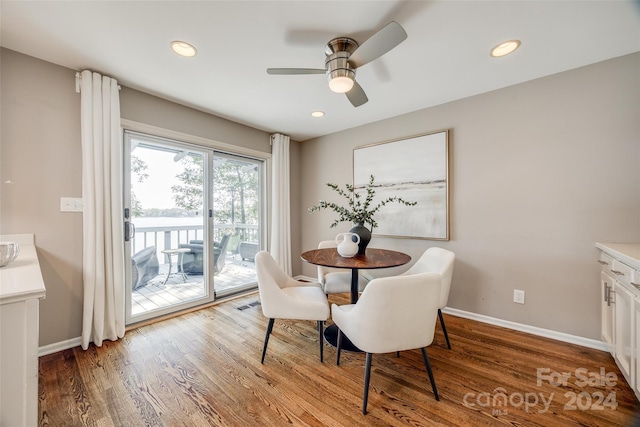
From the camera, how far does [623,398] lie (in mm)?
1492

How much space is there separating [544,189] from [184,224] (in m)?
3.75

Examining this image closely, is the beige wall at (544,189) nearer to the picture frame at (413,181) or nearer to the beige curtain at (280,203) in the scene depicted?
the picture frame at (413,181)

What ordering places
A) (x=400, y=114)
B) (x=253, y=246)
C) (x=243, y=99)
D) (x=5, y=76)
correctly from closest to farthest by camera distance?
1. (x=5, y=76)
2. (x=243, y=99)
3. (x=400, y=114)
4. (x=253, y=246)

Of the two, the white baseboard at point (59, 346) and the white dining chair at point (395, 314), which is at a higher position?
the white dining chair at point (395, 314)

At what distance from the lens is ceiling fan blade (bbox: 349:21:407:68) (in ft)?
4.37

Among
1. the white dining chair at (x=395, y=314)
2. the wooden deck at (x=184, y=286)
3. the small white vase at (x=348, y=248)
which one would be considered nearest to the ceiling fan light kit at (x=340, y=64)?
the small white vase at (x=348, y=248)

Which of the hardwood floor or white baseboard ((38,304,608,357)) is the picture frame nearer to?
white baseboard ((38,304,608,357))

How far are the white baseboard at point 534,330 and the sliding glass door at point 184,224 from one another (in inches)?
109

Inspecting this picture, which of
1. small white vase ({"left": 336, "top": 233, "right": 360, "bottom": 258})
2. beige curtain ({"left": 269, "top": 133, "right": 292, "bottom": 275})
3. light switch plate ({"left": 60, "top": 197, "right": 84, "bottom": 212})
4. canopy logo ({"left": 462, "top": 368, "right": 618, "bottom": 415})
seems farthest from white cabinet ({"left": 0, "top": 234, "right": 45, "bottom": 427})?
beige curtain ({"left": 269, "top": 133, "right": 292, "bottom": 275})

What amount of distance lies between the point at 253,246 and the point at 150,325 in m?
1.57

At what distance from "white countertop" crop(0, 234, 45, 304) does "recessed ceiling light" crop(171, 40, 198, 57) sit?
1.65 meters

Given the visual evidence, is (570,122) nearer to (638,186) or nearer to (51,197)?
(638,186)

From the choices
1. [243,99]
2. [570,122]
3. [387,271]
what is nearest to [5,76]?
[243,99]

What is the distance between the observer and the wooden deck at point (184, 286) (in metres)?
2.66
